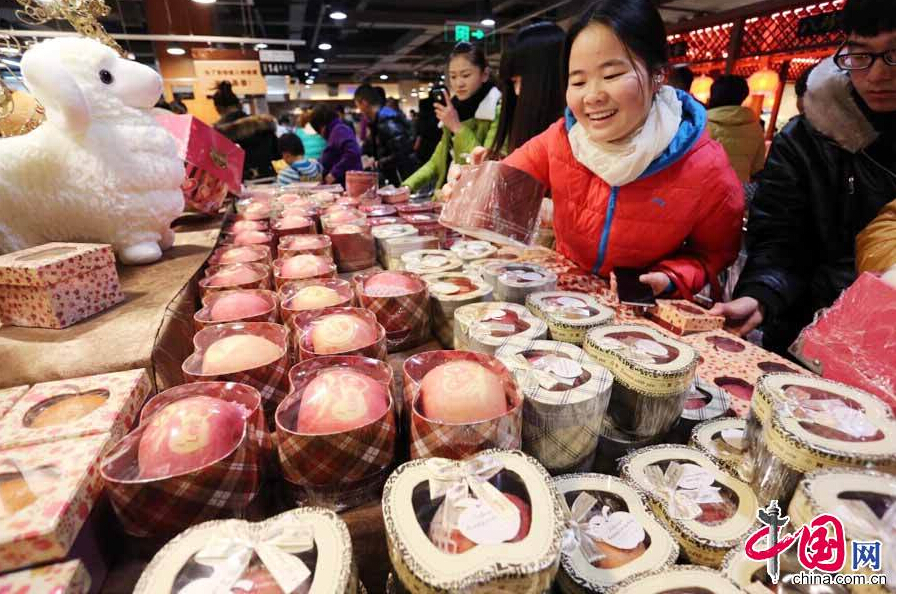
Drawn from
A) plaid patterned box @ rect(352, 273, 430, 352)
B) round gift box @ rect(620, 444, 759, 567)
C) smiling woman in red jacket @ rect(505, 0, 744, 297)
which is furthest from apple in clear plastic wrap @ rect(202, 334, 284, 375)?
smiling woman in red jacket @ rect(505, 0, 744, 297)

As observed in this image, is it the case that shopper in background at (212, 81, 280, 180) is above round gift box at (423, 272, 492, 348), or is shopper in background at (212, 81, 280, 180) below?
above

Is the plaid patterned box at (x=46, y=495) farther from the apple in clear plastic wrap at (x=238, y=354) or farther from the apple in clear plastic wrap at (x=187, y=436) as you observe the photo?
the apple in clear plastic wrap at (x=238, y=354)

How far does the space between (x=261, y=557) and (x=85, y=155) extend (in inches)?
53.9

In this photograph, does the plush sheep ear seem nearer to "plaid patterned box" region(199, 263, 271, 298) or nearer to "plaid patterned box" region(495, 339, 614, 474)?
"plaid patterned box" region(199, 263, 271, 298)

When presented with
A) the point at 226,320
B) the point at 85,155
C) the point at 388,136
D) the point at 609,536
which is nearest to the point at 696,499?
the point at 609,536

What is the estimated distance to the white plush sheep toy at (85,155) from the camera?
128 centimetres

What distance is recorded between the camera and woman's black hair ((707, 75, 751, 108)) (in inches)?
159

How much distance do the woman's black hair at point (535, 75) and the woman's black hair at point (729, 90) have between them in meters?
2.70

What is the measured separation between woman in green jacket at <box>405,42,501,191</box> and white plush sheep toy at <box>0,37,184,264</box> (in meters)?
1.67

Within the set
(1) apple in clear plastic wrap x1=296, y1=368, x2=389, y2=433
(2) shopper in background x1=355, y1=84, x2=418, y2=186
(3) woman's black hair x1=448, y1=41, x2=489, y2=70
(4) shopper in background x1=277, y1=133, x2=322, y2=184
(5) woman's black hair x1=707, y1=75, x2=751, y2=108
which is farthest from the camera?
(2) shopper in background x1=355, y1=84, x2=418, y2=186

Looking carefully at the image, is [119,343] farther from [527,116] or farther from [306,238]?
[527,116]

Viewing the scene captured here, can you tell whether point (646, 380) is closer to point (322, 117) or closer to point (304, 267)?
point (304, 267)

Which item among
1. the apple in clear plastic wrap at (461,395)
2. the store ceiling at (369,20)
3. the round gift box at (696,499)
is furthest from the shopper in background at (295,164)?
the round gift box at (696,499)

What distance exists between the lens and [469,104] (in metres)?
3.02
